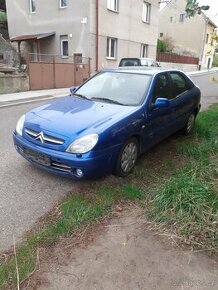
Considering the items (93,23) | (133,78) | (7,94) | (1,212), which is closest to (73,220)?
(1,212)

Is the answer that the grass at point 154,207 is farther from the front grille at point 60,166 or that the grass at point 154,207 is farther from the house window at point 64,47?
the house window at point 64,47

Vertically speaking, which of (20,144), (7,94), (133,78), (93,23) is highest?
(93,23)

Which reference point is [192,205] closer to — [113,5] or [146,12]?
[113,5]

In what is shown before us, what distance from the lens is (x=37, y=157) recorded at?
3834 mm

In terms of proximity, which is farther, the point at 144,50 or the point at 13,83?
the point at 144,50

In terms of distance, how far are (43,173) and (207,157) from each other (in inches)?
104

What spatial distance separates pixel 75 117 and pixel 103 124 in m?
0.45

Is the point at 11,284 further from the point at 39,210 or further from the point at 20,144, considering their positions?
the point at 20,144

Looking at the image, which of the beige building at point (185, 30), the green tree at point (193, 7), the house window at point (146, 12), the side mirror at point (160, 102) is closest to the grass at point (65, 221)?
the side mirror at point (160, 102)

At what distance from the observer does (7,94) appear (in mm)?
12672

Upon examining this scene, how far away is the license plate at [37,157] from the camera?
3.73m

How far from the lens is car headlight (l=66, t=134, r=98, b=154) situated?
3.54 metres

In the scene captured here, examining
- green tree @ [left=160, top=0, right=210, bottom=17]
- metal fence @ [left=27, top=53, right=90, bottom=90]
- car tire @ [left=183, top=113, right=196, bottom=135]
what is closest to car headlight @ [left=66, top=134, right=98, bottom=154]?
green tree @ [left=160, top=0, right=210, bottom=17]

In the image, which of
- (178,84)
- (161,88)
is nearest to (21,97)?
(178,84)
